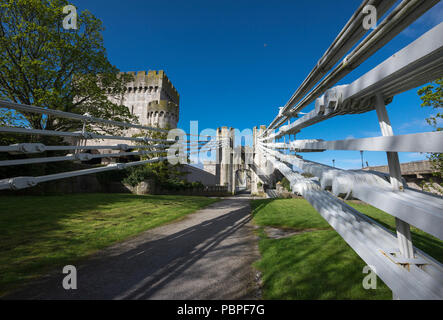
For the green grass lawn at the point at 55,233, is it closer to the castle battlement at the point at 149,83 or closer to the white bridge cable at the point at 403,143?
the white bridge cable at the point at 403,143

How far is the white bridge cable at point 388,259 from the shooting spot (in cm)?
120

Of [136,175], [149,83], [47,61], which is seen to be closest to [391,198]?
[47,61]

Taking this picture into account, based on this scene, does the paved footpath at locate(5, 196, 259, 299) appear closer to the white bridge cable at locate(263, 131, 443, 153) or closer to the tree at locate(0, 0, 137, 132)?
the white bridge cable at locate(263, 131, 443, 153)

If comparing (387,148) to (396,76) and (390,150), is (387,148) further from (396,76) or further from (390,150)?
(396,76)

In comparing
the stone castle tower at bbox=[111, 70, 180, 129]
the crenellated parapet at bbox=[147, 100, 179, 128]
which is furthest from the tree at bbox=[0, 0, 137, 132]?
the stone castle tower at bbox=[111, 70, 180, 129]

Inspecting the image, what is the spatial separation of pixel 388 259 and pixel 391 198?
526 millimetres

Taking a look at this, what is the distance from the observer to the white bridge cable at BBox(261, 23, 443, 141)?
1.08 m

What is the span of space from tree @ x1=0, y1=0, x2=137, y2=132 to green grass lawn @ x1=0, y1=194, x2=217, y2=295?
271 inches

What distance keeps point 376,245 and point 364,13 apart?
1993 millimetres

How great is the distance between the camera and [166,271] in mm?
3070

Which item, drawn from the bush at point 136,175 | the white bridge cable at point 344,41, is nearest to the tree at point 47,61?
the bush at point 136,175

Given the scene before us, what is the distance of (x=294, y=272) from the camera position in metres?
2.75
